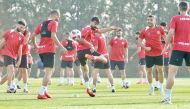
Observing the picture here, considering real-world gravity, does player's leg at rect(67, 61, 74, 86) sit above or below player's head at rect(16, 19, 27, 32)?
below

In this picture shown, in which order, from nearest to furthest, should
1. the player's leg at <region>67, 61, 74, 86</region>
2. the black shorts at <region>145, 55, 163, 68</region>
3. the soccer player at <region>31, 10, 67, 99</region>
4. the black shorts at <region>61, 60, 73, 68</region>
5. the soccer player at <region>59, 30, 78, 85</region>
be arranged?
the soccer player at <region>31, 10, 67, 99</region>
the black shorts at <region>145, 55, 163, 68</region>
the player's leg at <region>67, 61, 74, 86</region>
the soccer player at <region>59, 30, 78, 85</region>
the black shorts at <region>61, 60, 73, 68</region>

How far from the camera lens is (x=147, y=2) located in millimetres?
75000

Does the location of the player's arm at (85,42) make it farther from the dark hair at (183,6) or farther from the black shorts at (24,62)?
the dark hair at (183,6)

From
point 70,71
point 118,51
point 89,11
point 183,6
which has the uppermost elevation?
point 183,6

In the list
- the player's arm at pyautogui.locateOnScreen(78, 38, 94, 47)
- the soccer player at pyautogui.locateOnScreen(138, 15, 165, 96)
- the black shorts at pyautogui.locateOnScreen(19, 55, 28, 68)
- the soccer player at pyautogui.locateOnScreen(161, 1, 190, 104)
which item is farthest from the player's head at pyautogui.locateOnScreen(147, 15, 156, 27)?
the black shorts at pyautogui.locateOnScreen(19, 55, 28, 68)

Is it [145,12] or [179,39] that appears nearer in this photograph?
[179,39]

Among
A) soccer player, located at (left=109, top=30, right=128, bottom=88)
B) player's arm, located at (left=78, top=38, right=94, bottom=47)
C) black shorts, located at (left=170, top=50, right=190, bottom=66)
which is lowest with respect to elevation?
soccer player, located at (left=109, top=30, right=128, bottom=88)

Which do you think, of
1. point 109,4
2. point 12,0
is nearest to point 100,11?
point 109,4

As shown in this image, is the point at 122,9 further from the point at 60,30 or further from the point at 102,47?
the point at 102,47

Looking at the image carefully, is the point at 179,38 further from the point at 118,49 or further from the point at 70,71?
the point at 70,71

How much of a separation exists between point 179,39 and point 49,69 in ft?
14.2

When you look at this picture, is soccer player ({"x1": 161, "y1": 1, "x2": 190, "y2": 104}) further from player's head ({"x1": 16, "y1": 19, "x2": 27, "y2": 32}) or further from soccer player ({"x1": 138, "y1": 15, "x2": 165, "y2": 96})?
player's head ({"x1": 16, "y1": 19, "x2": 27, "y2": 32})

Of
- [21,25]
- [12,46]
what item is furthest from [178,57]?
[12,46]

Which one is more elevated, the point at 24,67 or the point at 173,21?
the point at 173,21
